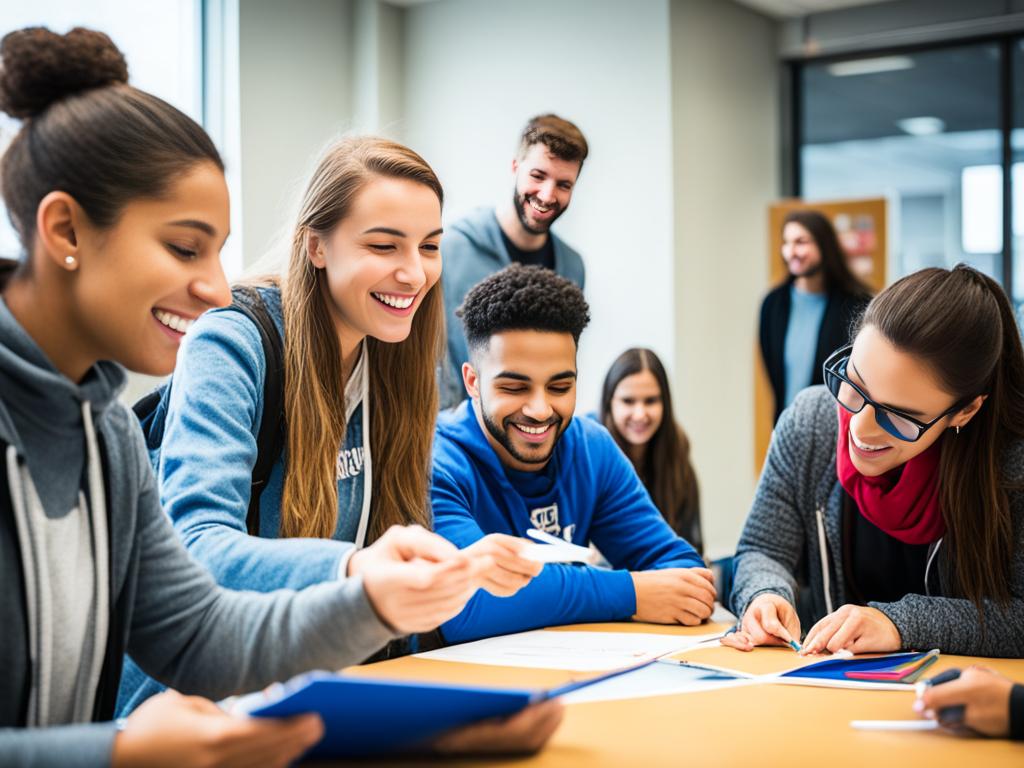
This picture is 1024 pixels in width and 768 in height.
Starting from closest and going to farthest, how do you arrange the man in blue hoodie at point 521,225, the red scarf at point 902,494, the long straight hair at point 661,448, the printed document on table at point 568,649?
the printed document on table at point 568,649 → the red scarf at point 902,494 → the man in blue hoodie at point 521,225 → the long straight hair at point 661,448

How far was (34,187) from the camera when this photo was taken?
1.12 metres

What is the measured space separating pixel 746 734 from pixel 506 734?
1.00 feet

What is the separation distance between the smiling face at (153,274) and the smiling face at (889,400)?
3.40ft

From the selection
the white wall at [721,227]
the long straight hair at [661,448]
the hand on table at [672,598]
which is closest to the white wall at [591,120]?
the white wall at [721,227]

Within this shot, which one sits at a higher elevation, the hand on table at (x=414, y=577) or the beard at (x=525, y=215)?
the beard at (x=525, y=215)

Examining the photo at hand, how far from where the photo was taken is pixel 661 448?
12.2ft

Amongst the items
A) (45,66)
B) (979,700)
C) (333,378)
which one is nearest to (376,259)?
(333,378)

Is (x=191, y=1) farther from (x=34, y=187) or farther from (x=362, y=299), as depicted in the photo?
(x=34, y=187)

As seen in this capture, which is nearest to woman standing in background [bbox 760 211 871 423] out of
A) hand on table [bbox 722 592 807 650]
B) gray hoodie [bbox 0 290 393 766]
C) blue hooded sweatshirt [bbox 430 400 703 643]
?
blue hooded sweatshirt [bbox 430 400 703 643]

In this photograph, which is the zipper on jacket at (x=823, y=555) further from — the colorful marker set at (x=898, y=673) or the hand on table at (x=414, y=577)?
the hand on table at (x=414, y=577)

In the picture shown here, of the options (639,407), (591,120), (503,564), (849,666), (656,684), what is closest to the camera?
(503,564)

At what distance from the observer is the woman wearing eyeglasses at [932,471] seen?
1.76 meters

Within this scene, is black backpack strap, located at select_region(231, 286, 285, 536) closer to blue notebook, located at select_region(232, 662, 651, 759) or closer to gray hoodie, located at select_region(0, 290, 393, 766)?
gray hoodie, located at select_region(0, 290, 393, 766)

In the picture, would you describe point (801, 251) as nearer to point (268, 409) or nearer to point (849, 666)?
point (849, 666)
